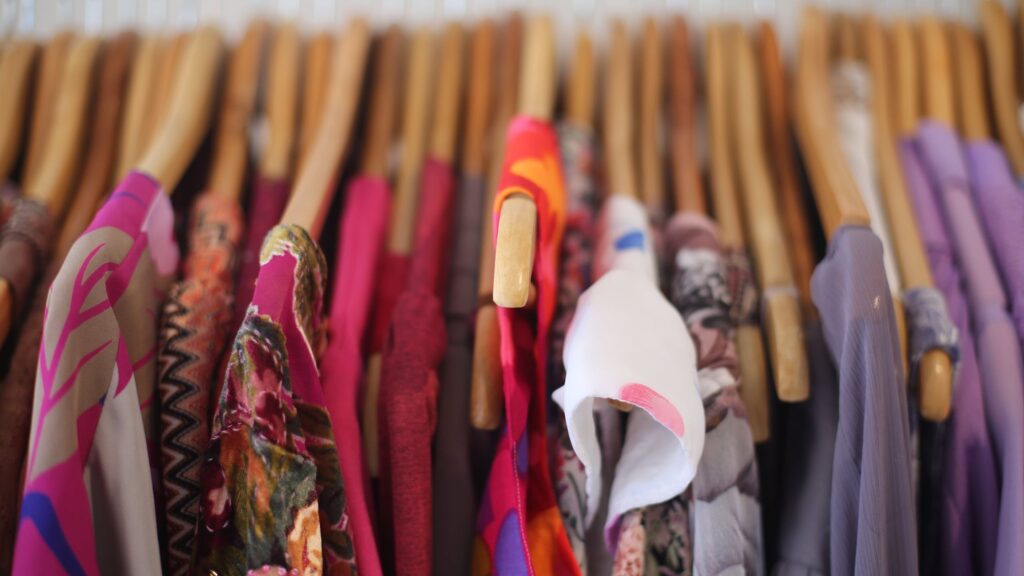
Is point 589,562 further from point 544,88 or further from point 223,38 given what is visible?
point 223,38

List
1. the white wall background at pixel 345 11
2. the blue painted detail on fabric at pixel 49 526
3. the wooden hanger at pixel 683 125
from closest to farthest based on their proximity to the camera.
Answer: the blue painted detail on fabric at pixel 49 526 → the wooden hanger at pixel 683 125 → the white wall background at pixel 345 11

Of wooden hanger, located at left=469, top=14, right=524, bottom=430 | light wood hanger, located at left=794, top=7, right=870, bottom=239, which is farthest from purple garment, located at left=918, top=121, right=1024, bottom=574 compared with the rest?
wooden hanger, located at left=469, top=14, right=524, bottom=430

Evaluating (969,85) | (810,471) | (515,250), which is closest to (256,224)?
(515,250)

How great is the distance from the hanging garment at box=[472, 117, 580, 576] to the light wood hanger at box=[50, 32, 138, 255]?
17.0 inches

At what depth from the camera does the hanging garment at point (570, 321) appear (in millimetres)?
568

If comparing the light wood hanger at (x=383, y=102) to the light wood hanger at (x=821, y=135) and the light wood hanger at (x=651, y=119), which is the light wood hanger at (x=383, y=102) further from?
the light wood hanger at (x=821, y=135)

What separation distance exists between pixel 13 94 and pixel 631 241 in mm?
671

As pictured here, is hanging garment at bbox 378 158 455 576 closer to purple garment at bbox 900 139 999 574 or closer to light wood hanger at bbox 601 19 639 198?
light wood hanger at bbox 601 19 639 198

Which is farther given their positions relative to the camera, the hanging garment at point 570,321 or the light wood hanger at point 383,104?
the light wood hanger at point 383,104

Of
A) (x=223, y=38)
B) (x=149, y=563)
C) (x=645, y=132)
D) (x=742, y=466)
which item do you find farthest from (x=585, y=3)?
(x=149, y=563)

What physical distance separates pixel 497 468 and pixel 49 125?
615 mm

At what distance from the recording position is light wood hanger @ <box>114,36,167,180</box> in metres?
0.77

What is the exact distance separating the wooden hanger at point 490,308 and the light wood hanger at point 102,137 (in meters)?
0.39

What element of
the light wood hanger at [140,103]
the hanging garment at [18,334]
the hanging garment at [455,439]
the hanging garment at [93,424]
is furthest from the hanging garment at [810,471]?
the light wood hanger at [140,103]
